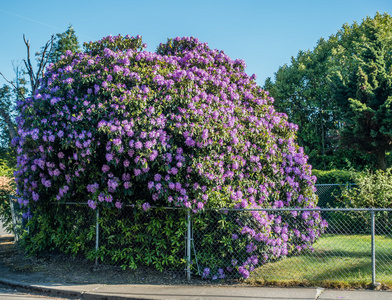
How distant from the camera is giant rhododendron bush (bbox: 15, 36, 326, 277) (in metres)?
6.58

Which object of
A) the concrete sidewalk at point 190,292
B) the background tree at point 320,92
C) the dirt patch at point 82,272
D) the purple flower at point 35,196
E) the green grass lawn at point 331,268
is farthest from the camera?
the background tree at point 320,92

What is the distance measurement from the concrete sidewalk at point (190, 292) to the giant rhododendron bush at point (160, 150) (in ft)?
1.85

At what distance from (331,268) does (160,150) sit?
12.7 feet

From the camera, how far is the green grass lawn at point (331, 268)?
616 cm

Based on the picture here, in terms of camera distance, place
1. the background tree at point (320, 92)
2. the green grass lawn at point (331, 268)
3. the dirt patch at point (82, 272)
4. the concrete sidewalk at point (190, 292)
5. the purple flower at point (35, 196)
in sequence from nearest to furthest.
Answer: the concrete sidewalk at point (190, 292)
the green grass lawn at point (331, 268)
the dirt patch at point (82, 272)
the purple flower at point (35, 196)
the background tree at point (320, 92)

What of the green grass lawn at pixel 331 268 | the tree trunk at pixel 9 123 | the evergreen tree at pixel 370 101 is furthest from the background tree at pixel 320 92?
the tree trunk at pixel 9 123

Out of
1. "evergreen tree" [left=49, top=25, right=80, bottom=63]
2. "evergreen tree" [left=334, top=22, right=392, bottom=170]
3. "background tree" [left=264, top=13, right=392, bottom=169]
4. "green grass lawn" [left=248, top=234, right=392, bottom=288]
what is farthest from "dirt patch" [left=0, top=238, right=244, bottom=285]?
"background tree" [left=264, top=13, right=392, bottom=169]

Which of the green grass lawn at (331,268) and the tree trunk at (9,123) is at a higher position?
the tree trunk at (9,123)

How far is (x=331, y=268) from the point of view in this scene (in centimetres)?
687

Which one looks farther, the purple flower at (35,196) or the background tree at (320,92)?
the background tree at (320,92)

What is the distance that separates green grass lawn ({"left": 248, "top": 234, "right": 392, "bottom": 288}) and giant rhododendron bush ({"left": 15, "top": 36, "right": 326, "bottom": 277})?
30cm

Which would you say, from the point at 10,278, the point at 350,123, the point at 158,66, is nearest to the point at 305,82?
the point at 350,123

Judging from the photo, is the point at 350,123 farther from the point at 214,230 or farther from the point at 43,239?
the point at 43,239

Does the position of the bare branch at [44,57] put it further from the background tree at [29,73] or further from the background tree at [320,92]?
the background tree at [320,92]
